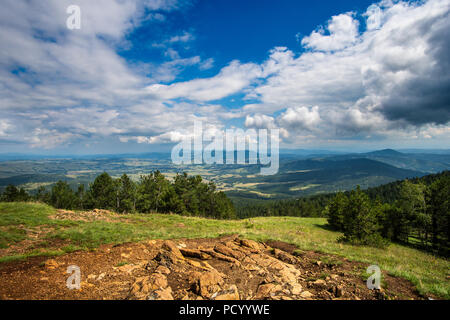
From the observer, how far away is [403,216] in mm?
34844

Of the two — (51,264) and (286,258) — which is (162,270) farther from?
(286,258)

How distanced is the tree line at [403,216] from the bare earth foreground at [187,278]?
47.7ft

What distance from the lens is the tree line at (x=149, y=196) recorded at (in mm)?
47594

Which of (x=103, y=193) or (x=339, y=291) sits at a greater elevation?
(x=339, y=291)

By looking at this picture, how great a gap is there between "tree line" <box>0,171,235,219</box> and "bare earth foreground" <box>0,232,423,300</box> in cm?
3806

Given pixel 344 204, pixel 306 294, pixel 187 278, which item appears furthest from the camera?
pixel 344 204

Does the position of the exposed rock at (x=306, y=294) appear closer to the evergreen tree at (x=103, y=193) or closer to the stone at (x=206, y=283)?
the stone at (x=206, y=283)

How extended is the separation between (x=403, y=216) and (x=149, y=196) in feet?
185

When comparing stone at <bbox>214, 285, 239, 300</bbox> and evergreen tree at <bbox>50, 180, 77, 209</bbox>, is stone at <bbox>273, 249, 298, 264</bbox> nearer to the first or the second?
stone at <bbox>214, 285, 239, 300</bbox>

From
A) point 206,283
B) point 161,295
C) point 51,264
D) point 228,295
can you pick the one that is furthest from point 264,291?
point 51,264
